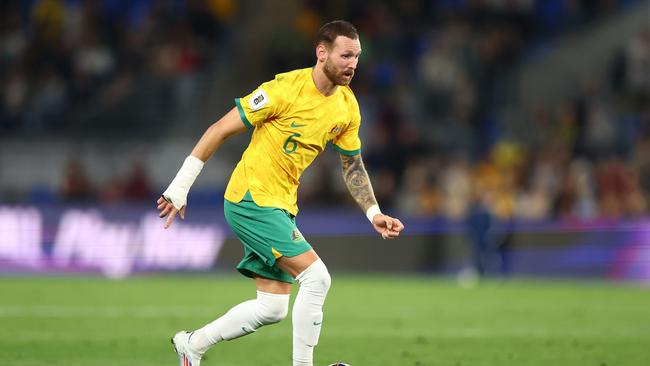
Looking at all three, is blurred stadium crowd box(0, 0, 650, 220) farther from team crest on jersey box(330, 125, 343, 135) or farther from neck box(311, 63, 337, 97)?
neck box(311, 63, 337, 97)

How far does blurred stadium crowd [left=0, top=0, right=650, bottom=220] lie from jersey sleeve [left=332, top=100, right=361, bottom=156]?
1208 cm

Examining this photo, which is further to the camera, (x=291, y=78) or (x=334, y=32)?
(x=291, y=78)

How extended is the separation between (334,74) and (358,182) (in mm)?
963

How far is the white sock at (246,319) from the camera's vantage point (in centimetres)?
771

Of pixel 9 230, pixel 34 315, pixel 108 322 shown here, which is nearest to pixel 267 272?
pixel 108 322

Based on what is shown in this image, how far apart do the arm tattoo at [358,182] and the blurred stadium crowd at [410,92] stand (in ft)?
39.2

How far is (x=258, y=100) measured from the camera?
296 inches

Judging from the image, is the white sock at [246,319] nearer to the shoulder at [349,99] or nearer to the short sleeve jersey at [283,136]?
the short sleeve jersey at [283,136]

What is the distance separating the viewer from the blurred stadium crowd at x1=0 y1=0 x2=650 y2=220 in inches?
819

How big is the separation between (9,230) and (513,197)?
843 cm

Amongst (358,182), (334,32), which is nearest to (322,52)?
(334,32)

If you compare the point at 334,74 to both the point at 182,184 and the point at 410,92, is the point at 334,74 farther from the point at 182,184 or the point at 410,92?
the point at 410,92

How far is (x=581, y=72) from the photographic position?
79.8 feet

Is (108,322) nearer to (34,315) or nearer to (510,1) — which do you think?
(34,315)
